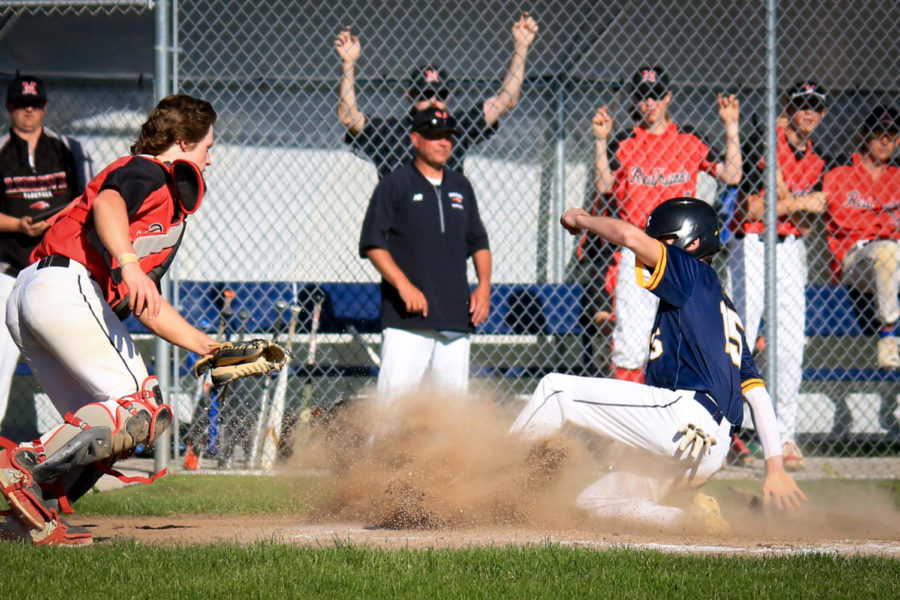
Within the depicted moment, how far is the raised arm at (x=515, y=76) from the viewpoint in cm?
699

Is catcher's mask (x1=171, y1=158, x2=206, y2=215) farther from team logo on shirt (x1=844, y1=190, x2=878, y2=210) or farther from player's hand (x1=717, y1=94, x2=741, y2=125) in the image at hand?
team logo on shirt (x1=844, y1=190, x2=878, y2=210)

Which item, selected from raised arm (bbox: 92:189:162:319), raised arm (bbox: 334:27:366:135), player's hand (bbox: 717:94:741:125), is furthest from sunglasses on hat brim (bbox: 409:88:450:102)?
raised arm (bbox: 92:189:162:319)

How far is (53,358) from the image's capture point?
158 inches

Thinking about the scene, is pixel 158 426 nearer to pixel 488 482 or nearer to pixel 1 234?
pixel 488 482

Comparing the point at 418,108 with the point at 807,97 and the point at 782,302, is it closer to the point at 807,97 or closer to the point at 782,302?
the point at 807,97

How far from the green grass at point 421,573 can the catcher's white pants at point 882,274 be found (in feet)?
14.2

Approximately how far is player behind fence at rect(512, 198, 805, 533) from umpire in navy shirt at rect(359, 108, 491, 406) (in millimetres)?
1434

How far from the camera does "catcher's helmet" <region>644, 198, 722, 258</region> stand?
15.6 ft

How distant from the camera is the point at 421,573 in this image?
132 inches

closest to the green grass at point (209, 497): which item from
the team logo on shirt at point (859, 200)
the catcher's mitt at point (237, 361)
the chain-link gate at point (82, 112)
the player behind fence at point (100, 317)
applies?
the player behind fence at point (100, 317)

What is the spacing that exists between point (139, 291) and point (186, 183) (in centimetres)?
62

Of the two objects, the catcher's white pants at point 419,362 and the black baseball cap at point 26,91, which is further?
the black baseball cap at point 26,91

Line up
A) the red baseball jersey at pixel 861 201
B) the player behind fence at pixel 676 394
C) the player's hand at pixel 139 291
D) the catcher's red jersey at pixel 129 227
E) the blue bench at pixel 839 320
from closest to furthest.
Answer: the player's hand at pixel 139 291, the catcher's red jersey at pixel 129 227, the player behind fence at pixel 676 394, the blue bench at pixel 839 320, the red baseball jersey at pixel 861 201

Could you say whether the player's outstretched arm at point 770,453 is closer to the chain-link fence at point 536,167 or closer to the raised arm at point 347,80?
the chain-link fence at point 536,167
